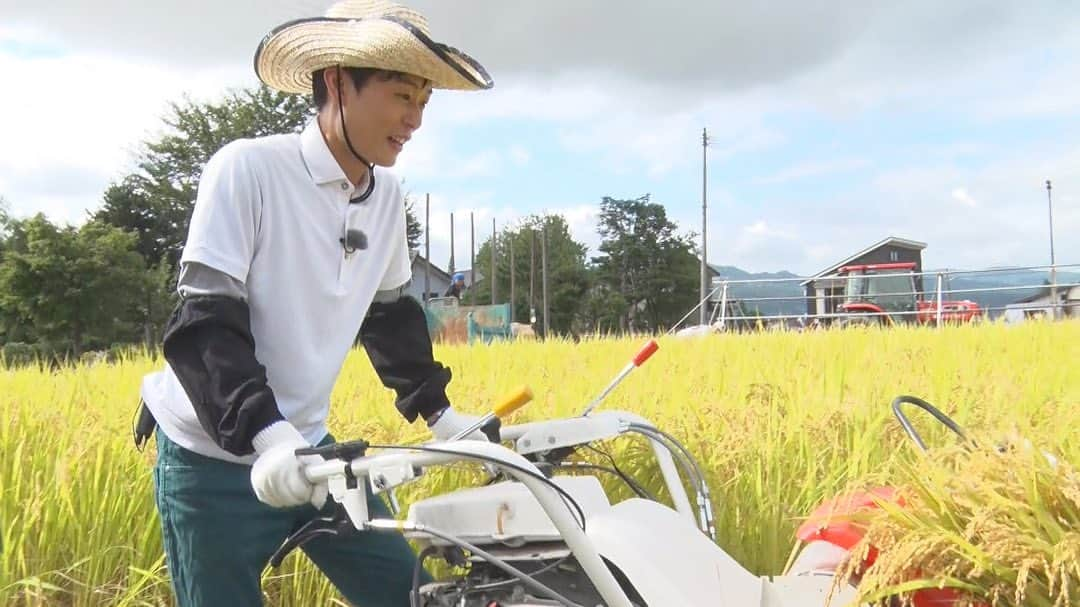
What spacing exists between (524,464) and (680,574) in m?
0.35

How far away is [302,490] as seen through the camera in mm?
1221

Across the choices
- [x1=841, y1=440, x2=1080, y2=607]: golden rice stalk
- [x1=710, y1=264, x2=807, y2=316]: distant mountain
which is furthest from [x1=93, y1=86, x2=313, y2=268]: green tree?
[x1=841, y1=440, x2=1080, y2=607]: golden rice stalk

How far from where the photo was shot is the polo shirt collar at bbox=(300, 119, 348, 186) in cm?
164

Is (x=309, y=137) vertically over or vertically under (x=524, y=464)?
over

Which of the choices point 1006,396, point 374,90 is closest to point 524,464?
point 374,90

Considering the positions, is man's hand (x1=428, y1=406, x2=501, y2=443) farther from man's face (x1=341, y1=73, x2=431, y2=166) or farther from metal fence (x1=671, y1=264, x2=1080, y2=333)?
metal fence (x1=671, y1=264, x2=1080, y2=333)

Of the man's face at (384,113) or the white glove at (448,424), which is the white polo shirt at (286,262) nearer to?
the man's face at (384,113)

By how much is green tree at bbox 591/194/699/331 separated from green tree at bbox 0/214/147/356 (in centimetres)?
2759

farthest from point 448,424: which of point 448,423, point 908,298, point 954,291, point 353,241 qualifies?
point 908,298

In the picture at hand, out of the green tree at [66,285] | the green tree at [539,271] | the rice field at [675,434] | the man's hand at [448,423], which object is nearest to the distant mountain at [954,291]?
the rice field at [675,434]

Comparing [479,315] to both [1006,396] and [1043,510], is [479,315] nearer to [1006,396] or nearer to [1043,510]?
[1006,396]

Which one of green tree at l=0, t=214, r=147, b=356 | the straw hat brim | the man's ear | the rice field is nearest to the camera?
the straw hat brim

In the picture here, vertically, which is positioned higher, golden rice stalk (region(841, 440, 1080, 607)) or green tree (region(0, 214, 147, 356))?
green tree (region(0, 214, 147, 356))

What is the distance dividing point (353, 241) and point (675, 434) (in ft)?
4.81
